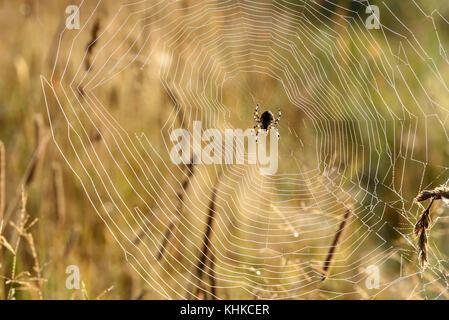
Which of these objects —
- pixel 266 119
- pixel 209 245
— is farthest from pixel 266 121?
pixel 209 245

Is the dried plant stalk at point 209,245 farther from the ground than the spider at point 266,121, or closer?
closer

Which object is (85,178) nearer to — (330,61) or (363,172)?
(363,172)

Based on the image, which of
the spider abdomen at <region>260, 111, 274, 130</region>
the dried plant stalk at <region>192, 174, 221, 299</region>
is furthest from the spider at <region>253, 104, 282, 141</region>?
the dried plant stalk at <region>192, 174, 221, 299</region>

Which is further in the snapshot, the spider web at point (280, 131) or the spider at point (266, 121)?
the spider at point (266, 121)

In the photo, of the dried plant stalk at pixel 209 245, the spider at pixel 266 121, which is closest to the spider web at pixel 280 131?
the spider at pixel 266 121

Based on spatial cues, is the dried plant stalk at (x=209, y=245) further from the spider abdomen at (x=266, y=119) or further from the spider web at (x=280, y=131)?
Result: the spider abdomen at (x=266, y=119)

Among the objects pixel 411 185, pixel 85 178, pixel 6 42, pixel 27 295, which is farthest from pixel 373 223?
pixel 6 42

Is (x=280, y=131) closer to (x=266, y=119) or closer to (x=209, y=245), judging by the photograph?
(x=266, y=119)

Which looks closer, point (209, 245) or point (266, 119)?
point (209, 245)
